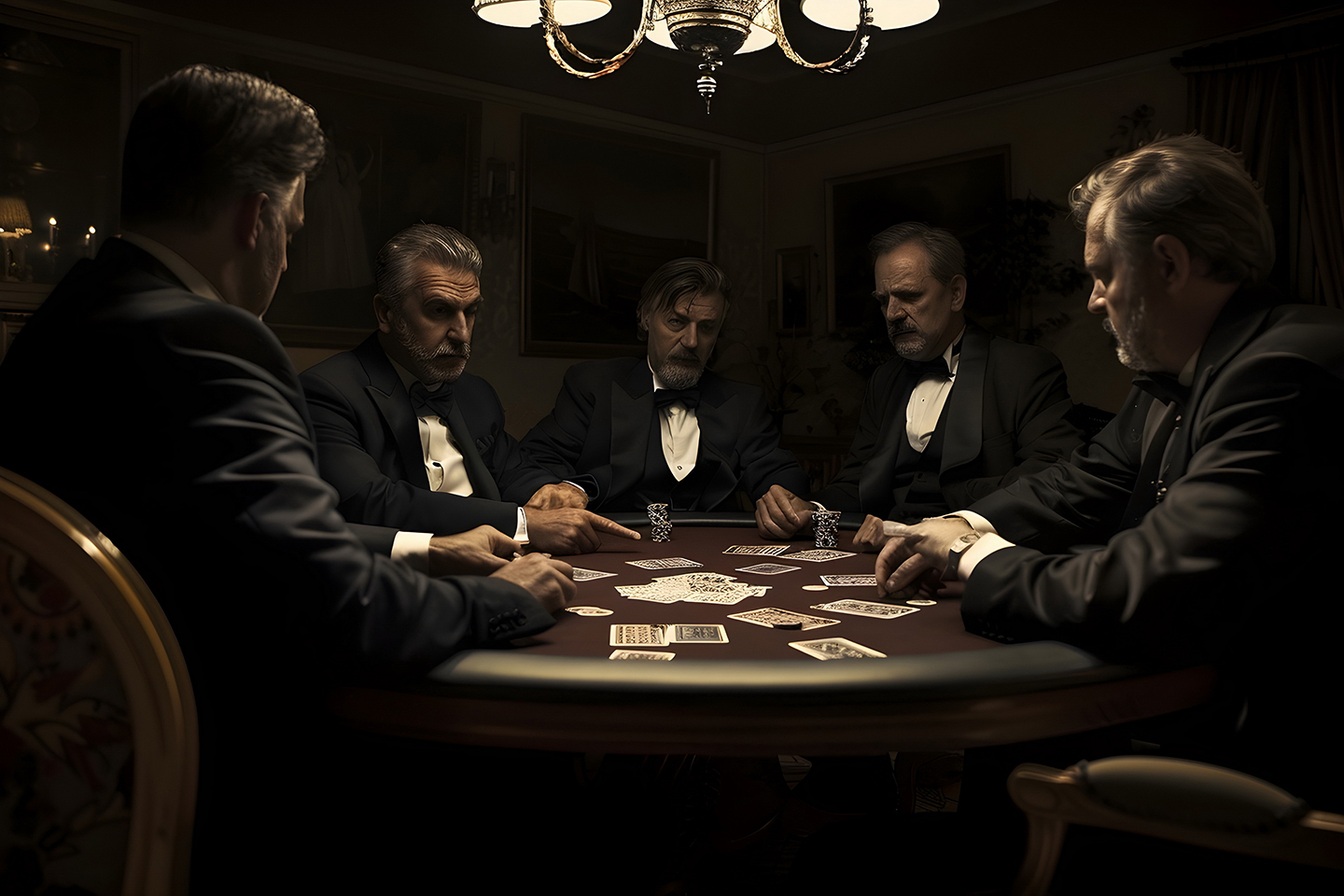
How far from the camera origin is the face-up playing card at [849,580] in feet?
6.72

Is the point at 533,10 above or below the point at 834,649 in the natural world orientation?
above

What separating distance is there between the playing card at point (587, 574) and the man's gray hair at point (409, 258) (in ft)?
5.16

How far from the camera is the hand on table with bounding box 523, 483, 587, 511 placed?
3.26 m

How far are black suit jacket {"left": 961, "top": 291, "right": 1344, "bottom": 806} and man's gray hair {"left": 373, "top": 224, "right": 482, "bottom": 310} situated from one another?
2562 millimetres

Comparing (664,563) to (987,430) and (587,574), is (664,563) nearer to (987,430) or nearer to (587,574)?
(587,574)

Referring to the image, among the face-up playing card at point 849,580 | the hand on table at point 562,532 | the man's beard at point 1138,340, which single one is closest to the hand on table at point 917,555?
the face-up playing card at point 849,580

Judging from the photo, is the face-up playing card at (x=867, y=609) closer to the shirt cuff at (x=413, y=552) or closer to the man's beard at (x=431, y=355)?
the shirt cuff at (x=413, y=552)

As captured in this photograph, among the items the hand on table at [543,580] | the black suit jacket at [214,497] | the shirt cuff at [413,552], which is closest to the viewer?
the black suit jacket at [214,497]

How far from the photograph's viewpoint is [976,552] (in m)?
1.68

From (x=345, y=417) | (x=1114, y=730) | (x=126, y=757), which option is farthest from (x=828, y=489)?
(x=126, y=757)

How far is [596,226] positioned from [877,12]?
4.11m

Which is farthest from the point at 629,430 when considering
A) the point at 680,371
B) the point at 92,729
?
the point at 92,729

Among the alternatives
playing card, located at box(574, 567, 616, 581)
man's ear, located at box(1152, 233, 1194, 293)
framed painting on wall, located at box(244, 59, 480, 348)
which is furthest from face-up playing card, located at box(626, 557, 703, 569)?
framed painting on wall, located at box(244, 59, 480, 348)

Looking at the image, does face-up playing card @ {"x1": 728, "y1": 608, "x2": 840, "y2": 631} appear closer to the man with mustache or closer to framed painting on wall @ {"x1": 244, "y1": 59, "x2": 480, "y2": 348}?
the man with mustache
